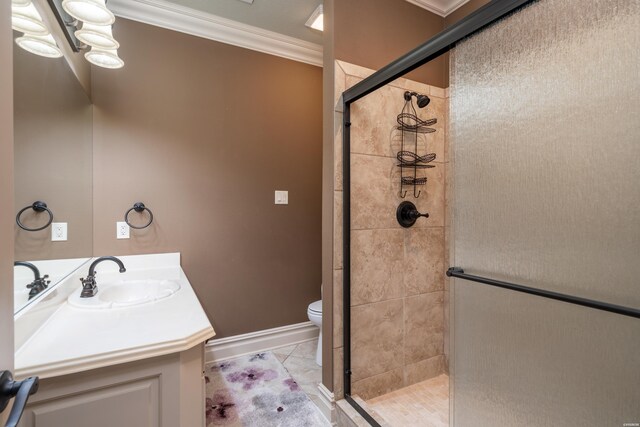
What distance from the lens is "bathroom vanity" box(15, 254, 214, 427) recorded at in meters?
0.83

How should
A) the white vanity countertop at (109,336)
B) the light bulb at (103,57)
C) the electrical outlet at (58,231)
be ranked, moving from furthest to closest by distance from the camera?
the light bulb at (103,57) → the electrical outlet at (58,231) → the white vanity countertop at (109,336)

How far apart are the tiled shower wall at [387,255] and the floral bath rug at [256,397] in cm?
27

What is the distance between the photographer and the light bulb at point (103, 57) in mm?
1415

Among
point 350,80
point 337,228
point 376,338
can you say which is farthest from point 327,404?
point 350,80

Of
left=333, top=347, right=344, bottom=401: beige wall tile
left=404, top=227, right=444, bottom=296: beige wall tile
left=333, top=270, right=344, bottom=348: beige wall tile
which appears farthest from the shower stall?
left=404, top=227, right=444, bottom=296: beige wall tile

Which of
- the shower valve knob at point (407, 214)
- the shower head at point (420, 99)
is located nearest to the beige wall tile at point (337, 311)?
the shower valve knob at point (407, 214)

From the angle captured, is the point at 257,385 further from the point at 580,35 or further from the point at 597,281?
the point at 580,35

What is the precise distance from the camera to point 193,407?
0.99 meters

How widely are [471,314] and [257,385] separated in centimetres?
149

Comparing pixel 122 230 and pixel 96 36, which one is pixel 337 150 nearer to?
pixel 96 36

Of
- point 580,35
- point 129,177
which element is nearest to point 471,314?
point 580,35

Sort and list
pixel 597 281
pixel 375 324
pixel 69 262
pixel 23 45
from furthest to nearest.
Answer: pixel 375 324
pixel 69 262
pixel 23 45
pixel 597 281

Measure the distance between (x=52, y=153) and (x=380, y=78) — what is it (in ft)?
5.05

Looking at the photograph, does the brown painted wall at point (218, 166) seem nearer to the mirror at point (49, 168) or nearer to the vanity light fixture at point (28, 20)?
the mirror at point (49, 168)
